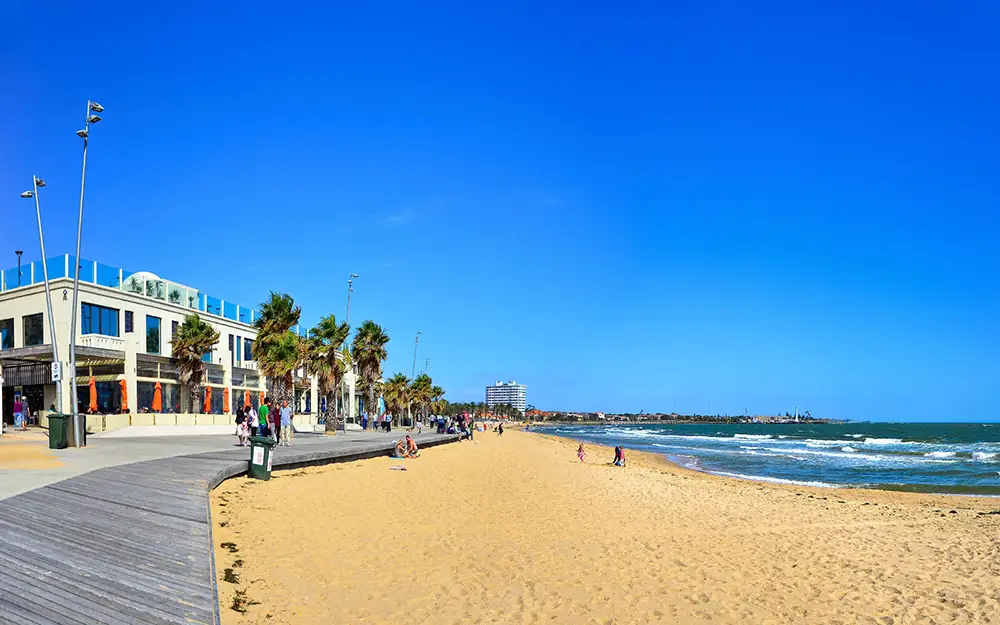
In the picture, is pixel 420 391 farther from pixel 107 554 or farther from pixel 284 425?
pixel 107 554

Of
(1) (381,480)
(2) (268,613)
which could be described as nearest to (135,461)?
(1) (381,480)

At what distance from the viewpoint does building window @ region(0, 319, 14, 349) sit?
1363 inches

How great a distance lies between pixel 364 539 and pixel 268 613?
12.7 ft

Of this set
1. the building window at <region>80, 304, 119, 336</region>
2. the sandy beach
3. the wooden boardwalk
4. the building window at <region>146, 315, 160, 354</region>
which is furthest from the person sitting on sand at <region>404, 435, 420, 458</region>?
the building window at <region>146, 315, 160, 354</region>

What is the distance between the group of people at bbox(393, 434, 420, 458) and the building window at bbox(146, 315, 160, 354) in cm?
1679

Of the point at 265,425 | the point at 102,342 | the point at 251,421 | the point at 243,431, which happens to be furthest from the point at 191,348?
the point at 243,431

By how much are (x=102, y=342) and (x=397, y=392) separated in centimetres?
3878

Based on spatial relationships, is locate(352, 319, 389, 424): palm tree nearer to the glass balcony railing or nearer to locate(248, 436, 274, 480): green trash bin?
the glass balcony railing

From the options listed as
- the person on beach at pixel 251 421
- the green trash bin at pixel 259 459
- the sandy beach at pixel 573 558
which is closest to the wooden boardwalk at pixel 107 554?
the sandy beach at pixel 573 558

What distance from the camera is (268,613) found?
738 centimetres

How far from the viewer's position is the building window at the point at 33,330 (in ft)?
109

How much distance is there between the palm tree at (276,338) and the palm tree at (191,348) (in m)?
2.81

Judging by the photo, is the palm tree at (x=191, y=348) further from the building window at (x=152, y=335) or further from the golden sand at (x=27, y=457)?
the golden sand at (x=27, y=457)

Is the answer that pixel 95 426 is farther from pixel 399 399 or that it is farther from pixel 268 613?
pixel 399 399
